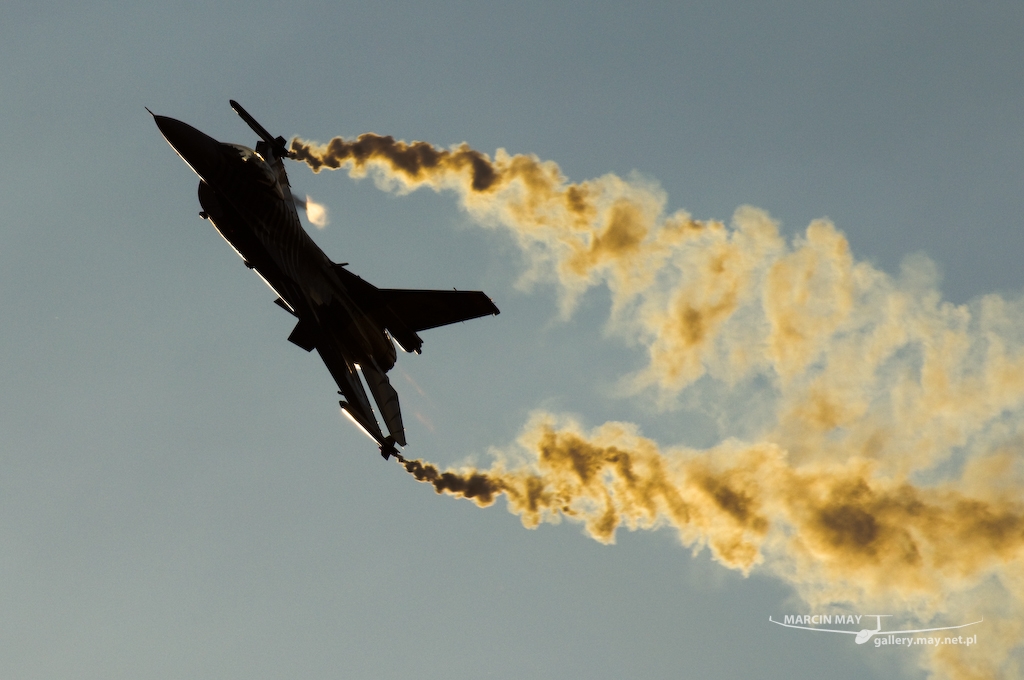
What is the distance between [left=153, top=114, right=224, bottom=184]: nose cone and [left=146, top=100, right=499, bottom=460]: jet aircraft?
4 cm

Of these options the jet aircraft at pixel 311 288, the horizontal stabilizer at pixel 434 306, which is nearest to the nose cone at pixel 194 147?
the jet aircraft at pixel 311 288

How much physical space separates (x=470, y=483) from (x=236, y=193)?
2169 centimetres

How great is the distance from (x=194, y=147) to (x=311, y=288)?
30.1 feet

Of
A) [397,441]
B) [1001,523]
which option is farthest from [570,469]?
[1001,523]

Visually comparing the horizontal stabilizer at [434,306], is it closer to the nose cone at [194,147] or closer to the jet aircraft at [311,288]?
the jet aircraft at [311,288]

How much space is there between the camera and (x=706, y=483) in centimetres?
6091

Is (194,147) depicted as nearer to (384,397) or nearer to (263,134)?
(263,134)

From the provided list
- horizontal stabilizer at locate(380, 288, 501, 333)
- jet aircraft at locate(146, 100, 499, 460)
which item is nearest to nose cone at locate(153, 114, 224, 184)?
jet aircraft at locate(146, 100, 499, 460)

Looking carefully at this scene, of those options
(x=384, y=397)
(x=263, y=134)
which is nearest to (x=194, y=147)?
(x=263, y=134)

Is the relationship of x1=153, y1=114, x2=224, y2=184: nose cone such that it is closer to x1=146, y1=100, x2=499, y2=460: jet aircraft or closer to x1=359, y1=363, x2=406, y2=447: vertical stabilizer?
x1=146, y1=100, x2=499, y2=460: jet aircraft

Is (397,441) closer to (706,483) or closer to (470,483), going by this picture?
(470,483)

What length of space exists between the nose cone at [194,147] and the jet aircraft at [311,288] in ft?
0.14

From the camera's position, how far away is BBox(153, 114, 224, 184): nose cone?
148 feet

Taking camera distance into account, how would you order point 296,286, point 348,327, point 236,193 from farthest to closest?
point 348,327 < point 296,286 < point 236,193
